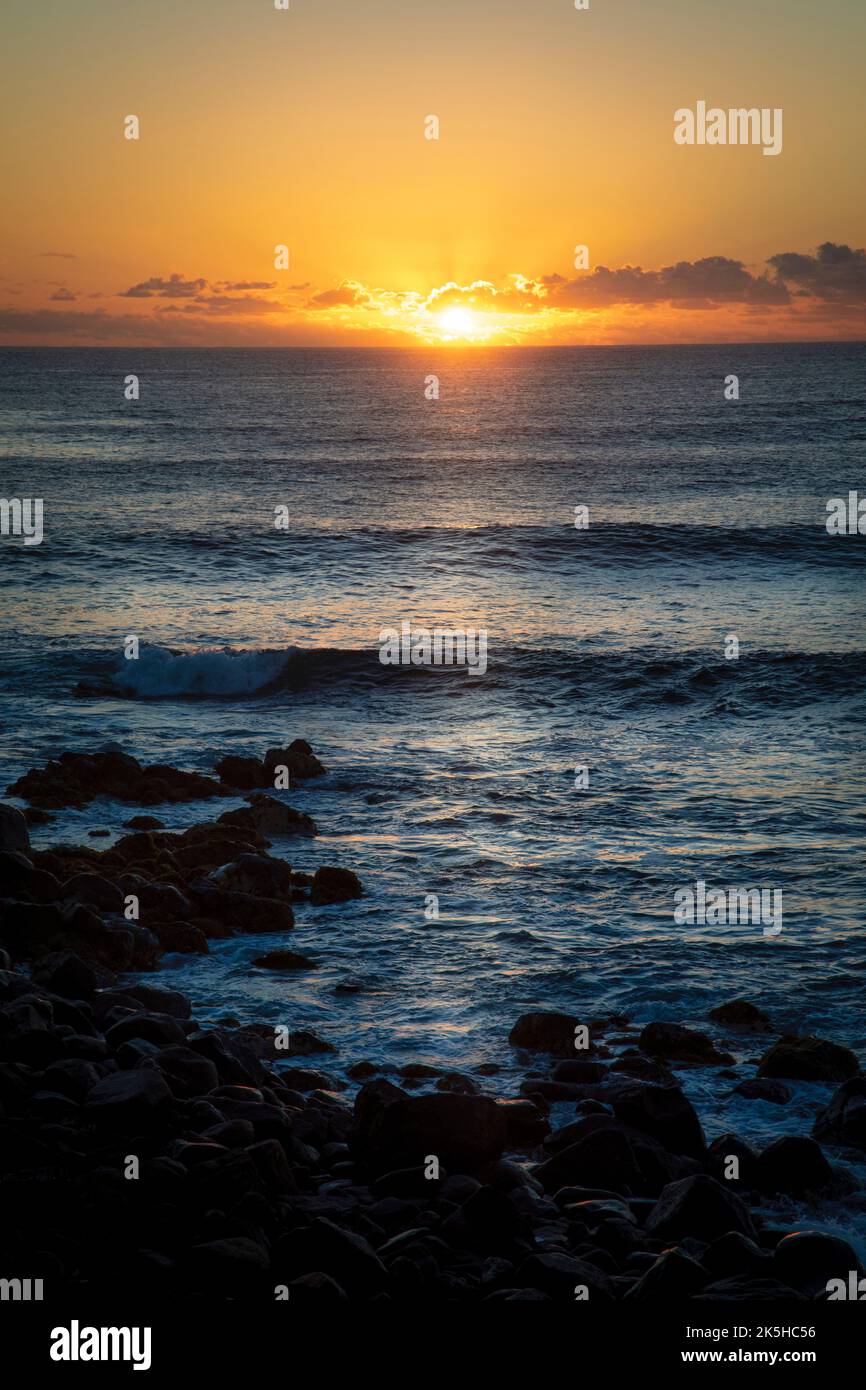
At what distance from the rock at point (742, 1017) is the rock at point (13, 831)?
7.98m

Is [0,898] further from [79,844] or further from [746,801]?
[746,801]

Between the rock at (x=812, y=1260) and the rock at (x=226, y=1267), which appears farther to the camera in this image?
the rock at (x=812, y=1260)

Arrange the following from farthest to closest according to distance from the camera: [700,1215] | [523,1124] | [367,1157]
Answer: [523,1124]
[367,1157]
[700,1215]

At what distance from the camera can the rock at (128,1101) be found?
8211 mm

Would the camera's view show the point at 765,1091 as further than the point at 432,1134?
Yes

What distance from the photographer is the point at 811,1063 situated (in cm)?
1049

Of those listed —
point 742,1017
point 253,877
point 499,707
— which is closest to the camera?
point 742,1017

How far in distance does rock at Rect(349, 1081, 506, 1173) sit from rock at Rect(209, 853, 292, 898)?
5574mm

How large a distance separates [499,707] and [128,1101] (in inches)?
662

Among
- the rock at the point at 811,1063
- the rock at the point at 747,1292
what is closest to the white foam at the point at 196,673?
the rock at the point at 811,1063

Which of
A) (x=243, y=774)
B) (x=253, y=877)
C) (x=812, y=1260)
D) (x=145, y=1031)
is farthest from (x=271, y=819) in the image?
(x=812, y=1260)

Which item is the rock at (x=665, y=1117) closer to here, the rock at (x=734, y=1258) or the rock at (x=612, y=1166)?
the rock at (x=612, y=1166)

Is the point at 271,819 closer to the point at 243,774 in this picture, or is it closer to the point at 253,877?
the point at 243,774

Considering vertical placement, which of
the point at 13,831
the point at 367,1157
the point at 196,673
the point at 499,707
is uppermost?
the point at 196,673
